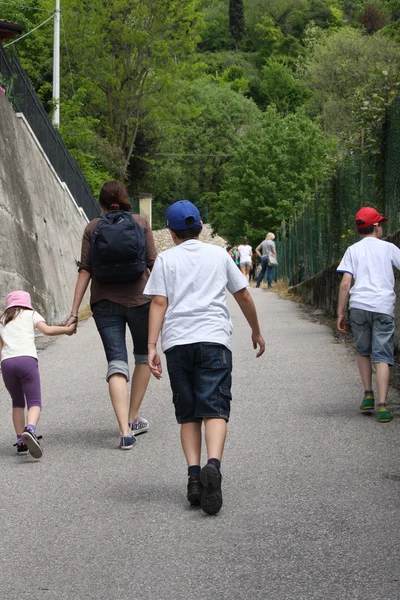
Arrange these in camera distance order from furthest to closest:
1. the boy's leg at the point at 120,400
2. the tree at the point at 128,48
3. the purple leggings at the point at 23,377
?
1. the tree at the point at 128,48
2. the boy's leg at the point at 120,400
3. the purple leggings at the point at 23,377

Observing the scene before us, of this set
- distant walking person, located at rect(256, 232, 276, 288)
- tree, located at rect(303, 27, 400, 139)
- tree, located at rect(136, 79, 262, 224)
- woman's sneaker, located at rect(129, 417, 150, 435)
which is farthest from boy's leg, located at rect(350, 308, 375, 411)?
tree, located at rect(136, 79, 262, 224)

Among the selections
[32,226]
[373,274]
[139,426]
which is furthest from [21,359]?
[32,226]

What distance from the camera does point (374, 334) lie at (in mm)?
8438

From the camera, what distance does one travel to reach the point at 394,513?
5387 mm

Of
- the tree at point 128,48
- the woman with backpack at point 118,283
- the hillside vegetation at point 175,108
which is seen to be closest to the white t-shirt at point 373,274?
the woman with backpack at point 118,283

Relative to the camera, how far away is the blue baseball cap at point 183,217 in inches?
231

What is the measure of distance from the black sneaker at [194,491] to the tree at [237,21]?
151 m

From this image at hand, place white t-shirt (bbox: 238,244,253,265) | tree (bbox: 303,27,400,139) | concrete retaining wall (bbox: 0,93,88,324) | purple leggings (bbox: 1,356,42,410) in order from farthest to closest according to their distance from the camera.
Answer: tree (bbox: 303,27,400,139)
white t-shirt (bbox: 238,244,253,265)
concrete retaining wall (bbox: 0,93,88,324)
purple leggings (bbox: 1,356,42,410)

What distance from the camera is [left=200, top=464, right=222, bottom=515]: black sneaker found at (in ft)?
17.5

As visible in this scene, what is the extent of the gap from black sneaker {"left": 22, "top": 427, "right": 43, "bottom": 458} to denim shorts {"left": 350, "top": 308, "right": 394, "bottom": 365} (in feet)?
9.44

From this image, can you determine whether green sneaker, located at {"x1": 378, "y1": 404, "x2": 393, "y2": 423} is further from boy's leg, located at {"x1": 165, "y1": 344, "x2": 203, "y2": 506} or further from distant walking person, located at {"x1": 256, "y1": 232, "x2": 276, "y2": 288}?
distant walking person, located at {"x1": 256, "y1": 232, "x2": 276, "y2": 288}

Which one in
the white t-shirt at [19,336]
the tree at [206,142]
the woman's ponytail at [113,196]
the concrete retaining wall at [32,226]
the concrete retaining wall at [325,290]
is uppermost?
the woman's ponytail at [113,196]

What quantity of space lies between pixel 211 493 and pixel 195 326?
927mm

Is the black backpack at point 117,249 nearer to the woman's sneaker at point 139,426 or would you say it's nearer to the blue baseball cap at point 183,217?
the woman's sneaker at point 139,426
